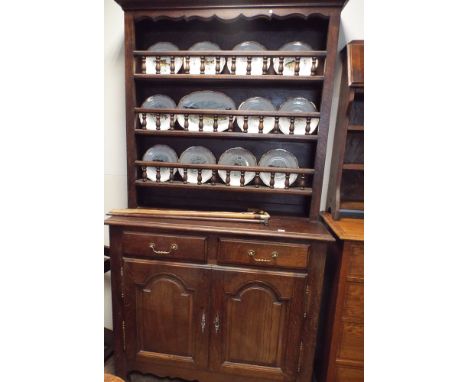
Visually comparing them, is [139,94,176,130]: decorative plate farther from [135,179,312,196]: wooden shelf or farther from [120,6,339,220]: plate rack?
[135,179,312,196]: wooden shelf

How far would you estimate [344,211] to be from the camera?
54.0 inches

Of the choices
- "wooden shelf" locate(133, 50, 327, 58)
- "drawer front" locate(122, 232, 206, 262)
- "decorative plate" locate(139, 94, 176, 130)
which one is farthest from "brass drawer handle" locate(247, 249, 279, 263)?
"wooden shelf" locate(133, 50, 327, 58)

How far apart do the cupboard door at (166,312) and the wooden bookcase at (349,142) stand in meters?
0.81

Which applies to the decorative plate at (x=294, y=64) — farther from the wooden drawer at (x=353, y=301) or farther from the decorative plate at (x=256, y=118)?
the wooden drawer at (x=353, y=301)

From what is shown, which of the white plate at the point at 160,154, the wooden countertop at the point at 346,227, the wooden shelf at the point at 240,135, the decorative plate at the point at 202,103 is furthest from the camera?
the white plate at the point at 160,154

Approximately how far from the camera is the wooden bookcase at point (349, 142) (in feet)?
3.96

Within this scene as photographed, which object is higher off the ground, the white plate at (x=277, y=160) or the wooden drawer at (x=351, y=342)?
the white plate at (x=277, y=160)

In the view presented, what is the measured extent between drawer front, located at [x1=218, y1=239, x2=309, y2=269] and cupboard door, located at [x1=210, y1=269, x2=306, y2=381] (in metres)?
0.05

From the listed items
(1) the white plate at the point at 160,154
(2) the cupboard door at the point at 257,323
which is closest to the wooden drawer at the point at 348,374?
(2) the cupboard door at the point at 257,323

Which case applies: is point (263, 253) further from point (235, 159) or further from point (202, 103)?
point (202, 103)

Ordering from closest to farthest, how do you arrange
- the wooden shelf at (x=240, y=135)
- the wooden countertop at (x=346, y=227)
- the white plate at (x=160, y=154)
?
the wooden countertop at (x=346, y=227), the wooden shelf at (x=240, y=135), the white plate at (x=160, y=154)

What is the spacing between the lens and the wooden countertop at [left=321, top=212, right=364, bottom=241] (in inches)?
45.2

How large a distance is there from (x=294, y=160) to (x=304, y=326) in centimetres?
83
